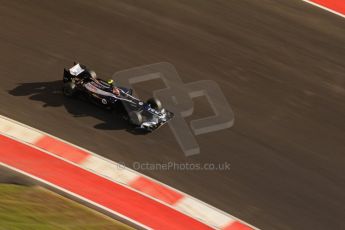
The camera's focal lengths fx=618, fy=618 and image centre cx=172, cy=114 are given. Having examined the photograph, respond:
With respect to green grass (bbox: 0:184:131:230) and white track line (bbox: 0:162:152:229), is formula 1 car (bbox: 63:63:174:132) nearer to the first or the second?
white track line (bbox: 0:162:152:229)

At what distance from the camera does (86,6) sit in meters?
23.2

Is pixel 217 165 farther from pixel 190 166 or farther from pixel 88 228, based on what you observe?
pixel 88 228

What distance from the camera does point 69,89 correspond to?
63.8 ft

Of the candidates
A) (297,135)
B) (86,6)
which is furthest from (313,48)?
(86,6)

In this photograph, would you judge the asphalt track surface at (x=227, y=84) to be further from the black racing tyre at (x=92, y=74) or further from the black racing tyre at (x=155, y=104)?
the black racing tyre at (x=92, y=74)

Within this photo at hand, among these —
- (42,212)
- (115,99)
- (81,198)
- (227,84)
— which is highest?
(227,84)

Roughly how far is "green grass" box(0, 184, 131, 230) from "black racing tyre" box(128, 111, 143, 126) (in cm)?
326

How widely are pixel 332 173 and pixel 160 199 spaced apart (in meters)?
5.25

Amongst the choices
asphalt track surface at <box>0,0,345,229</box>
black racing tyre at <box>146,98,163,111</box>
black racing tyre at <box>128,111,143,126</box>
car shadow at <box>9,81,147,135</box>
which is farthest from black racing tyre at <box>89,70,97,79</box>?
black racing tyre at <box>146,98,163,111</box>

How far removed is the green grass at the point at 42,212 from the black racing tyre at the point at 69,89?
370 cm

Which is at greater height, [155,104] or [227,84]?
[227,84]

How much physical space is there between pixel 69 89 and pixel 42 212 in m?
4.89

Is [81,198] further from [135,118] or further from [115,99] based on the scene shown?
[115,99]

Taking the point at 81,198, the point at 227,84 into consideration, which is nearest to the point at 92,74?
the point at 81,198
